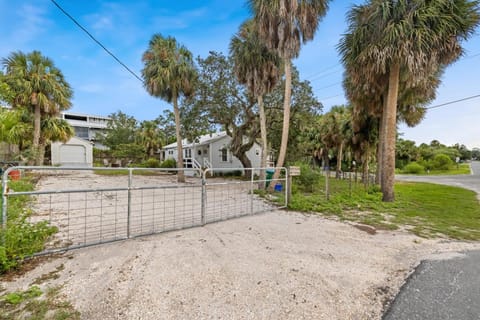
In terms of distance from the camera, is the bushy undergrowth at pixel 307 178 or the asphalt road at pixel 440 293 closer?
the asphalt road at pixel 440 293

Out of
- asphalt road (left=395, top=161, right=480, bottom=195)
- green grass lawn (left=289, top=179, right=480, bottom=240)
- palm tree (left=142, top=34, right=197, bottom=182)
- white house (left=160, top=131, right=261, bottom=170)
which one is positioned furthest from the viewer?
white house (left=160, top=131, right=261, bottom=170)

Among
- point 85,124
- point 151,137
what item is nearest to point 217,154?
point 151,137

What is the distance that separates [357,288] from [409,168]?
127 ft

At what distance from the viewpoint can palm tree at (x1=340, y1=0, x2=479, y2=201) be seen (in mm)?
7000

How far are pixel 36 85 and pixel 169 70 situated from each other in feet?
28.3

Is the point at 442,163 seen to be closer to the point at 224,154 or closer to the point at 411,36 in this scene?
the point at 224,154

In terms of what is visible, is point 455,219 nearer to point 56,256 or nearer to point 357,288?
point 357,288

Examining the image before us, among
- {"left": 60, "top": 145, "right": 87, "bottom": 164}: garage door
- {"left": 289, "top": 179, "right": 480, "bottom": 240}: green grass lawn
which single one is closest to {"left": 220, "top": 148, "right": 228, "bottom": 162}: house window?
{"left": 289, "top": 179, "right": 480, "bottom": 240}: green grass lawn

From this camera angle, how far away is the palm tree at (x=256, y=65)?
11117 millimetres

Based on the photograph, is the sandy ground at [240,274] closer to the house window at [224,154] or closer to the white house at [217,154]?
the white house at [217,154]

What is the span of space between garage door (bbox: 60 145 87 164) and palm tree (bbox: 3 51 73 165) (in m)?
7.42

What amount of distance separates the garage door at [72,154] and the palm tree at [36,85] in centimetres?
742

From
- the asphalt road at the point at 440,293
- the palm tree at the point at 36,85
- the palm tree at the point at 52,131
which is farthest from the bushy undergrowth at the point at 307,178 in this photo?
the palm tree at the point at 52,131

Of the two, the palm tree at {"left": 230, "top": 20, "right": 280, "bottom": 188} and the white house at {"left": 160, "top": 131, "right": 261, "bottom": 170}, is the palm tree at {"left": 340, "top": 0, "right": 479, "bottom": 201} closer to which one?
the palm tree at {"left": 230, "top": 20, "right": 280, "bottom": 188}
